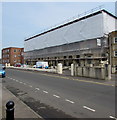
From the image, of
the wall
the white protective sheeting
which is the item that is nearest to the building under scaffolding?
the white protective sheeting

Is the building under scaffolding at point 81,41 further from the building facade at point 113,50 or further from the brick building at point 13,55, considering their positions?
the brick building at point 13,55

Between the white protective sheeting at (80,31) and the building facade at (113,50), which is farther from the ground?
the white protective sheeting at (80,31)

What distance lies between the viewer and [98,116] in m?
4.55

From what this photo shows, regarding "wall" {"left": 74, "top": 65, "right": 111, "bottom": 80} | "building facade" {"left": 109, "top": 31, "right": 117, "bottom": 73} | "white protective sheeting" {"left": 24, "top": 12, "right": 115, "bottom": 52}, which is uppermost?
"white protective sheeting" {"left": 24, "top": 12, "right": 115, "bottom": 52}

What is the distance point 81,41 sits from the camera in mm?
35875

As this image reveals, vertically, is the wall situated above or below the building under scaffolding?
below

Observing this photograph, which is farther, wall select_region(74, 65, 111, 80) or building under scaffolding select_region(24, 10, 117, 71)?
A: building under scaffolding select_region(24, 10, 117, 71)

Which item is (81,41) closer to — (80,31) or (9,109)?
(80,31)

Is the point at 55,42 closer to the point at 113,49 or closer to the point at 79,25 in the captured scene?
the point at 79,25

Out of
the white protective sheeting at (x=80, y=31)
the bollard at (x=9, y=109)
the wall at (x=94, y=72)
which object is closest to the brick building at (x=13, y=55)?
the white protective sheeting at (x=80, y=31)

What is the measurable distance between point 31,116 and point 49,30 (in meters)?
49.8

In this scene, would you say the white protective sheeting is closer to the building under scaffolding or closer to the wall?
the building under scaffolding

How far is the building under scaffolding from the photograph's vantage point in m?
30.6

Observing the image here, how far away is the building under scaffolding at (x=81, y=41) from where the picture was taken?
30609 millimetres
